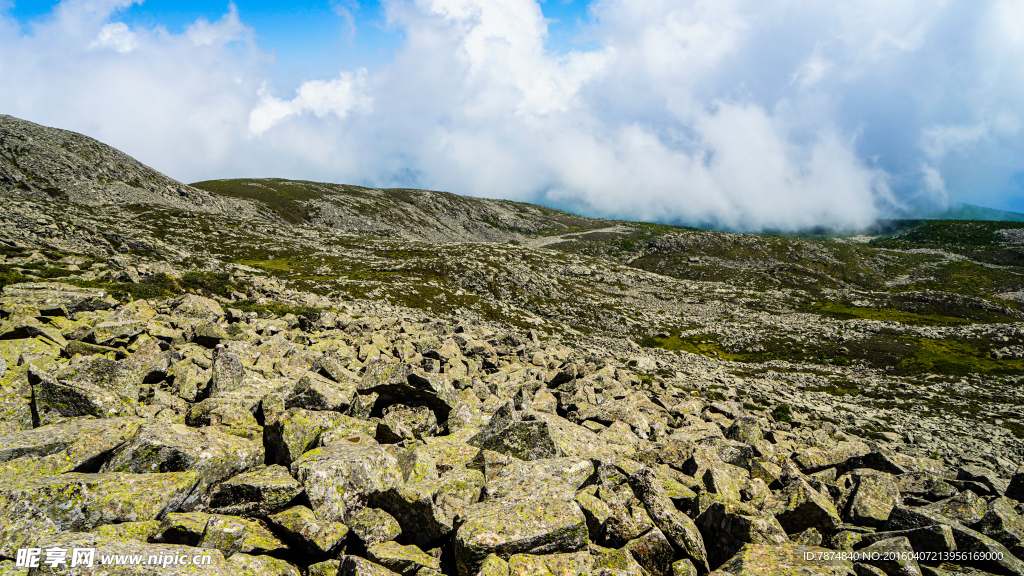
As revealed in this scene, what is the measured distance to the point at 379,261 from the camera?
130 metres


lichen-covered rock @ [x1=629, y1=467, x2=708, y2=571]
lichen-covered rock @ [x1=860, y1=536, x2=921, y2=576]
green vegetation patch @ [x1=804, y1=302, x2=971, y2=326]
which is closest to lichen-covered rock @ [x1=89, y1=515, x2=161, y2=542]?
lichen-covered rock @ [x1=629, y1=467, x2=708, y2=571]

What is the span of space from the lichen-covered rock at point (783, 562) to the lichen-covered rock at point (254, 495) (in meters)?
8.38

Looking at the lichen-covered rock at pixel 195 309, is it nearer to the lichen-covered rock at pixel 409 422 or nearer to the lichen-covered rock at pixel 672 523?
the lichen-covered rock at pixel 409 422

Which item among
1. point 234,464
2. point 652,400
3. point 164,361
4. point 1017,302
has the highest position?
point 1017,302

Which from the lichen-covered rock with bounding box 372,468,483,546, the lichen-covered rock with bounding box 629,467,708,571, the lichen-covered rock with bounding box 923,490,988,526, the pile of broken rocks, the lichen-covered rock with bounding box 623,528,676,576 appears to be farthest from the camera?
the lichen-covered rock with bounding box 923,490,988,526

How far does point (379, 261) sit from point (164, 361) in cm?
12101

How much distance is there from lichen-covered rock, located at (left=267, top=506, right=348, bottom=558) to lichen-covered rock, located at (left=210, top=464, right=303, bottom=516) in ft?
0.83

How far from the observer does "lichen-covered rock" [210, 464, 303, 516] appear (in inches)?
299

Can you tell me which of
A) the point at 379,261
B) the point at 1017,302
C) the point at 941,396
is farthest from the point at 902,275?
the point at 379,261

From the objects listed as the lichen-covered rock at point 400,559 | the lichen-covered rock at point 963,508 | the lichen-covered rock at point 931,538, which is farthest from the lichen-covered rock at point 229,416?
the lichen-covered rock at point 963,508

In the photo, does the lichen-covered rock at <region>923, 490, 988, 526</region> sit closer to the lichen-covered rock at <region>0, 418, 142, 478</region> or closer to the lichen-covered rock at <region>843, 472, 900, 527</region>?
the lichen-covered rock at <region>843, 472, 900, 527</region>

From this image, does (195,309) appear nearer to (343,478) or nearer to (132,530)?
(132,530)

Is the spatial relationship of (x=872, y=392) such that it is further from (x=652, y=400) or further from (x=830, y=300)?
(x=830, y=300)

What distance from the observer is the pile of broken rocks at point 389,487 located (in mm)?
6859
